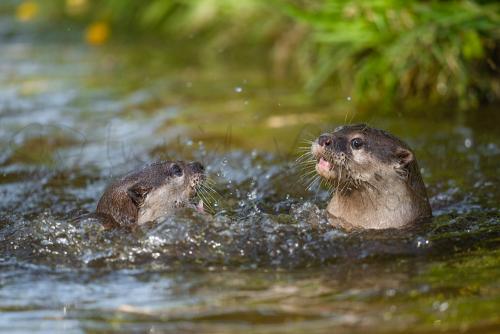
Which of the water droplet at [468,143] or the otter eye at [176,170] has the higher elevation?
the otter eye at [176,170]

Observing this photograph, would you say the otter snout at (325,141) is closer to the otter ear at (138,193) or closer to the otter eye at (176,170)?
the otter eye at (176,170)

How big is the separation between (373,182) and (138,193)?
1.07 meters

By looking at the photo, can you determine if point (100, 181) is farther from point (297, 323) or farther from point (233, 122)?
point (297, 323)

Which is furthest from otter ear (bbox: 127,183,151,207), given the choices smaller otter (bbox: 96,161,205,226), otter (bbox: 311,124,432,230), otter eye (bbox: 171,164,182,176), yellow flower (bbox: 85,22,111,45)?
yellow flower (bbox: 85,22,111,45)

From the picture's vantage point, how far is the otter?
14.6 ft

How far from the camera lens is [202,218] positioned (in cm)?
429

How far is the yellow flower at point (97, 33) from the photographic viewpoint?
10.5m

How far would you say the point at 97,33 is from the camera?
34.8 feet

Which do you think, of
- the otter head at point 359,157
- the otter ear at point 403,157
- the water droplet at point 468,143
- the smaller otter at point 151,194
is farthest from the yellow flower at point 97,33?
the otter ear at point 403,157

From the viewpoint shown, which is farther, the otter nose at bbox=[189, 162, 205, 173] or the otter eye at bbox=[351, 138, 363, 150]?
the otter nose at bbox=[189, 162, 205, 173]

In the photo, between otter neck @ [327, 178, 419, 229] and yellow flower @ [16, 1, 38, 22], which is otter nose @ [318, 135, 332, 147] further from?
yellow flower @ [16, 1, 38, 22]

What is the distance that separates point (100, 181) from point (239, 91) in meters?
2.16

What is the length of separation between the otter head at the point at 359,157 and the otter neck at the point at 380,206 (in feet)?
0.12

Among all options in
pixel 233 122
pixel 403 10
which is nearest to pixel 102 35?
pixel 233 122
